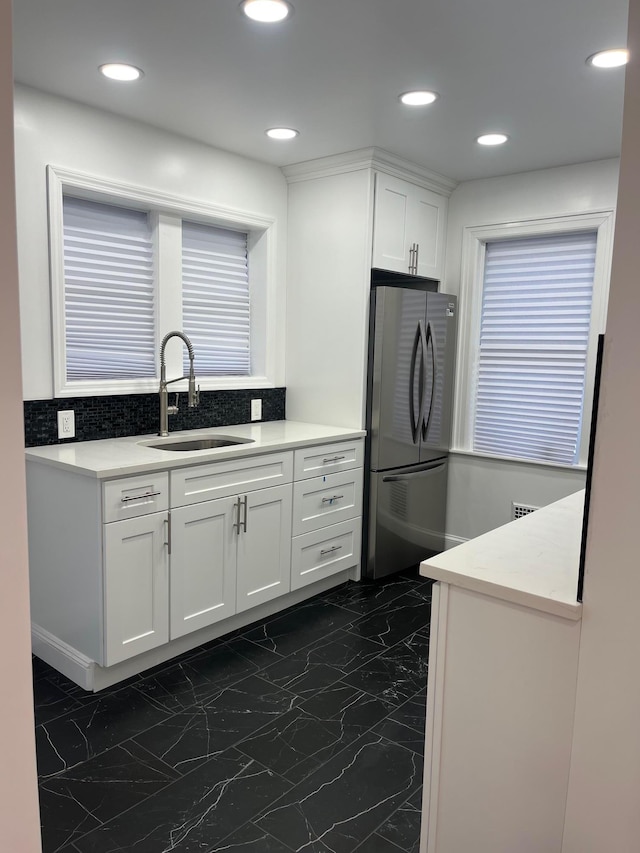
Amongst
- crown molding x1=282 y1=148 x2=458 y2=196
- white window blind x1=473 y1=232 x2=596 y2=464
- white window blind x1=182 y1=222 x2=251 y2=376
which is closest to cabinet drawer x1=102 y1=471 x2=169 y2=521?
white window blind x1=182 y1=222 x2=251 y2=376

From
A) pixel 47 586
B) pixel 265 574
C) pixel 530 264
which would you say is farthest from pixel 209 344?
pixel 530 264

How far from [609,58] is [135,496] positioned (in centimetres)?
245

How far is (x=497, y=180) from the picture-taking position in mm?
4004

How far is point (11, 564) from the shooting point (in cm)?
90

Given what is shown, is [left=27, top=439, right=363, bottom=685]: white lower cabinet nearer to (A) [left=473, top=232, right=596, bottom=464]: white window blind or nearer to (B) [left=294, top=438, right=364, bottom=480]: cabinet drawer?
(B) [left=294, top=438, right=364, bottom=480]: cabinet drawer

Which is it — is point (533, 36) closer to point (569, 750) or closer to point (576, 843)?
point (569, 750)

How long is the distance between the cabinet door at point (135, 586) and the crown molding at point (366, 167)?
2.24m

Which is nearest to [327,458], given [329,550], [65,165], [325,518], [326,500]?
[326,500]

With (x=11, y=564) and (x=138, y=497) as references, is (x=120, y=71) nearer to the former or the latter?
(x=138, y=497)

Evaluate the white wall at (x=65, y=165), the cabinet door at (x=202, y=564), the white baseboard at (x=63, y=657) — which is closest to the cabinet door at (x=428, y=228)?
the white wall at (x=65, y=165)

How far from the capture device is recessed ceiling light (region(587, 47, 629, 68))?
230 cm

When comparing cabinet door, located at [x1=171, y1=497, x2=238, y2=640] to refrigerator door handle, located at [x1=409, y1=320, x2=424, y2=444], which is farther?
refrigerator door handle, located at [x1=409, y1=320, x2=424, y2=444]

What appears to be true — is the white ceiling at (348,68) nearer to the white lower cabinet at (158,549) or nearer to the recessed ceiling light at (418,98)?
the recessed ceiling light at (418,98)

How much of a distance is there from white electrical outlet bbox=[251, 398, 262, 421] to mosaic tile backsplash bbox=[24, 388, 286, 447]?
1.1 inches
